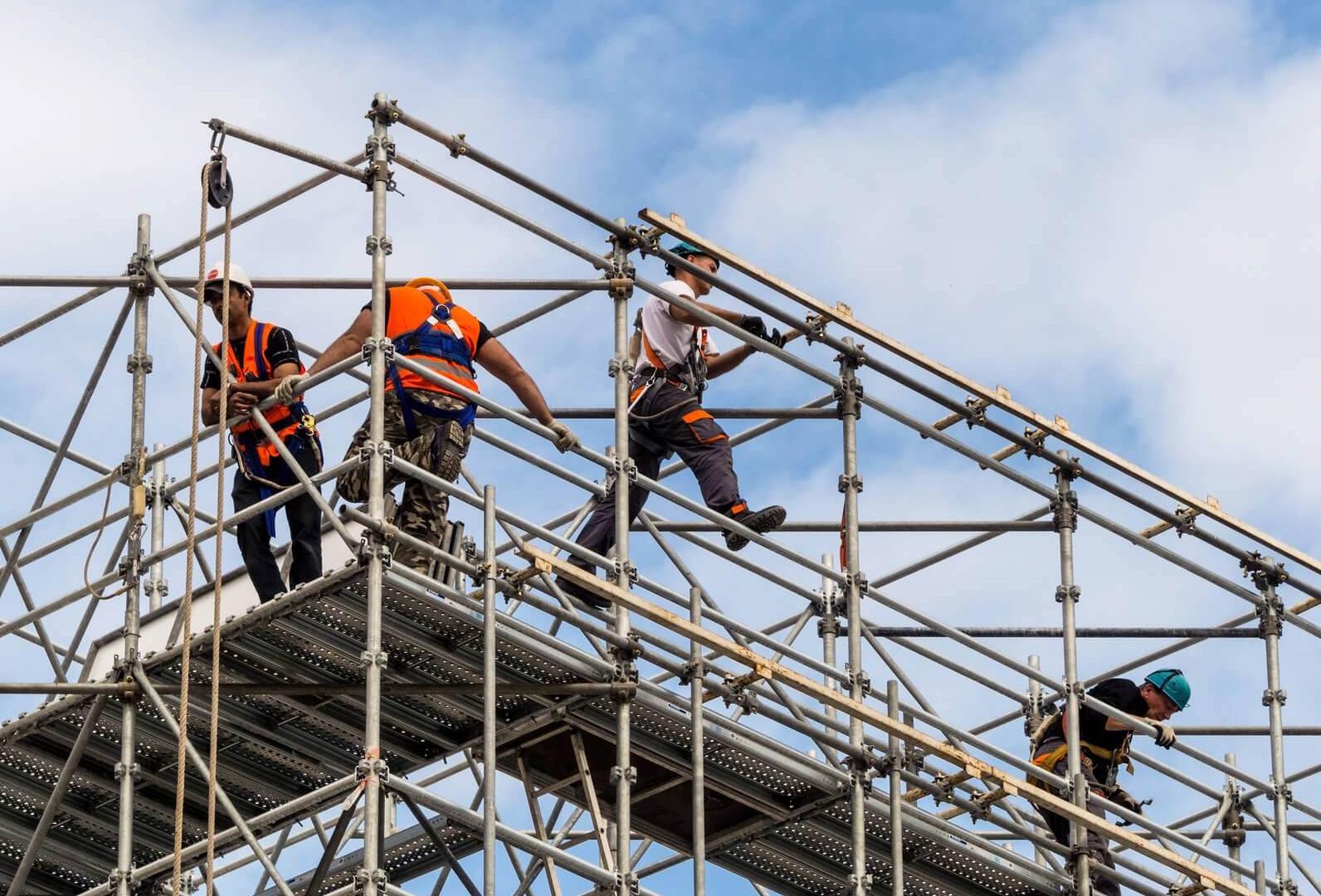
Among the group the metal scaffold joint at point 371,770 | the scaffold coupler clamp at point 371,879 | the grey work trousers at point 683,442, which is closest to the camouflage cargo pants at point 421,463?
the metal scaffold joint at point 371,770

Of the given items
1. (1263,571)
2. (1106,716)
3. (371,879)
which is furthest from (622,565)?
(1263,571)

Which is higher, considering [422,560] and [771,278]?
[771,278]

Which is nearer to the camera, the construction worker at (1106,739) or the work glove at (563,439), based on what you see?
the work glove at (563,439)

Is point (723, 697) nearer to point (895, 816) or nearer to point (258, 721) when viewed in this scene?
point (895, 816)

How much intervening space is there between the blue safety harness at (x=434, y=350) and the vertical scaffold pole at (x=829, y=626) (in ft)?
9.95

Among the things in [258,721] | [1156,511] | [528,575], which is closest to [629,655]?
[528,575]

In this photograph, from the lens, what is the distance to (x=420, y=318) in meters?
21.7

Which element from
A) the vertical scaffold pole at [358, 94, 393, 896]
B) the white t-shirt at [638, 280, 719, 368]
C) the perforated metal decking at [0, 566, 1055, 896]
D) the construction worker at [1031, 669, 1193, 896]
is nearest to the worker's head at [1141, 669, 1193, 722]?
the construction worker at [1031, 669, 1193, 896]

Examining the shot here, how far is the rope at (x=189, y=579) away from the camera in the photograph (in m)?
20.1

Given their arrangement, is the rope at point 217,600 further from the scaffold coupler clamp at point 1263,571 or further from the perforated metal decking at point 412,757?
the scaffold coupler clamp at point 1263,571

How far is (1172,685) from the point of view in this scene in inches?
1017

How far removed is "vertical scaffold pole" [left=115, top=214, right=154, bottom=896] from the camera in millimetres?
20906

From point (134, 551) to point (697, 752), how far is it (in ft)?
12.0

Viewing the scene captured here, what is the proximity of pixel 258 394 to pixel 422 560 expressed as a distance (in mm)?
1569
